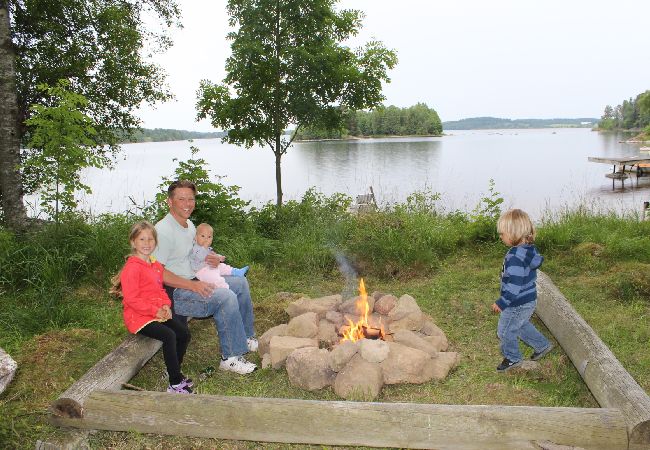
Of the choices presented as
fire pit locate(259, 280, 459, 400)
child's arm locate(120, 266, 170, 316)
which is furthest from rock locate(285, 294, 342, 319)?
child's arm locate(120, 266, 170, 316)

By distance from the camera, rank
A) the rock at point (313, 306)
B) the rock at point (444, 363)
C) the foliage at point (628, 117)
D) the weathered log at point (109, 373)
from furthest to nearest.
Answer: the foliage at point (628, 117), the rock at point (313, 306), the rock at point (444, 363), the weathered log at point (109, 373)

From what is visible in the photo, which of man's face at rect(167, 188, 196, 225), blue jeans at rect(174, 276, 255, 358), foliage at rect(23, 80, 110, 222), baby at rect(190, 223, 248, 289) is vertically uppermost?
foliage at rect(23, 80, 110, 222)

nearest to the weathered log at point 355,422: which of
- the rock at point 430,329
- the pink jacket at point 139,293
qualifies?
the pink jacket at point 139,293

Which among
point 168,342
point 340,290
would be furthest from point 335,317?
point 168,342

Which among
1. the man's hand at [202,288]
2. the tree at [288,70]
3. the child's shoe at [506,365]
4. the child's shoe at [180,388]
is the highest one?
the tree at [288,70]

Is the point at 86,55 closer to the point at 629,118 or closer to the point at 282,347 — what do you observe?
the point at 282,347

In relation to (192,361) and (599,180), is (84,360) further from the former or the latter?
(599,180)

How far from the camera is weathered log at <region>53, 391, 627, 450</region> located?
9.88ft

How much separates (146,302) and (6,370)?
1188mm

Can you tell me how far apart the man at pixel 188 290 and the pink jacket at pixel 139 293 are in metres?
0.29

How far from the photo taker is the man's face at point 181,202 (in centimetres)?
436

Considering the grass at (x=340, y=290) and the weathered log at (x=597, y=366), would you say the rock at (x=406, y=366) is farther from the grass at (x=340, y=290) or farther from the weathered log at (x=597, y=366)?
the weathered log at (x=597, y=366)

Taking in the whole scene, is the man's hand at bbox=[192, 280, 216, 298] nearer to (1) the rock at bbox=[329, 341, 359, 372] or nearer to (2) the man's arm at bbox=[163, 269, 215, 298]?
(2) the man's arm at bbox=[163, 269, 215, 298]

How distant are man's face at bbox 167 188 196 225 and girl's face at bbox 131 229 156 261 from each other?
1.63ft
